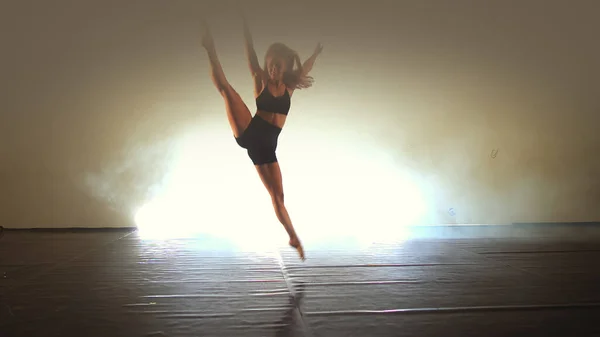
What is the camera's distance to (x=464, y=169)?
19.2 feet

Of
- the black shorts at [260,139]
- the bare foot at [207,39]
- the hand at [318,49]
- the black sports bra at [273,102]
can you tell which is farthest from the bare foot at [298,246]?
the bare foot at [207,39]

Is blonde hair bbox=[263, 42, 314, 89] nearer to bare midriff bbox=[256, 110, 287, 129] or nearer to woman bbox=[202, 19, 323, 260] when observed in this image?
woman bbox=[202, 19, 323, 260]

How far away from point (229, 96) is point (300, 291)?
332 cm

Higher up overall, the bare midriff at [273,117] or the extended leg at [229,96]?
the extended leg at [229,96]

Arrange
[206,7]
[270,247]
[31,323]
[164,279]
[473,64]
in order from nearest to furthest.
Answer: [31,323], [164,279], [270,247], [206,7], [473,64]

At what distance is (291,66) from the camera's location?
215 inches

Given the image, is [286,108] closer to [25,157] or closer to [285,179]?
[285,179]

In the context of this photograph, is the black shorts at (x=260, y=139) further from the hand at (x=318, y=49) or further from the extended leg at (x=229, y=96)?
the hand at (x=318, y=49)

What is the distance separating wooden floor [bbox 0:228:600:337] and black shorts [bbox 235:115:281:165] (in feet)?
4.95

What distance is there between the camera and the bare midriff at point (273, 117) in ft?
17.5


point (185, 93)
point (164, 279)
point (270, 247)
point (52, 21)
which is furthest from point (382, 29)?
point (164, 279)

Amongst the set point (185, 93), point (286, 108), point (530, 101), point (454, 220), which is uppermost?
point (185, 93)

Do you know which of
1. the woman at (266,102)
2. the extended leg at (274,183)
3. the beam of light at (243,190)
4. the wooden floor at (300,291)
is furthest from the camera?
the beam of light at (243,190)

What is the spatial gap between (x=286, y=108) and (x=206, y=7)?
4.46 feet
